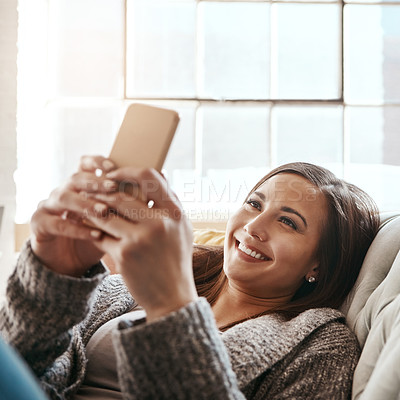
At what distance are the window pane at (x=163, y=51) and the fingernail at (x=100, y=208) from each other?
6.05 ft

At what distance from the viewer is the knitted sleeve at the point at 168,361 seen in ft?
2.43

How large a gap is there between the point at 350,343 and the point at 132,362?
0.56 m

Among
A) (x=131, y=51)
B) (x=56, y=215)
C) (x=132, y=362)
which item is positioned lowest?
(x=132, y=362)

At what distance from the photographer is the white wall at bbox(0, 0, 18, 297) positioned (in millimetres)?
2346

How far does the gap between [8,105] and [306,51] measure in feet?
4.40

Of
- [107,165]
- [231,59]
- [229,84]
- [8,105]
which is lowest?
[107,165]

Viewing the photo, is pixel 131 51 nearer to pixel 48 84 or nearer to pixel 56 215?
pixel 48 84

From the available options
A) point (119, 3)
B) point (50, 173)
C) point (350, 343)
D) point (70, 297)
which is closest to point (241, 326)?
point (350, 343)

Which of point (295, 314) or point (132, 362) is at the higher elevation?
point (132, 362)

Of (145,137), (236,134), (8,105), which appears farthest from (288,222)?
(8,105)

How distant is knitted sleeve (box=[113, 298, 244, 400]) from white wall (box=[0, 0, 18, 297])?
5.70 ft

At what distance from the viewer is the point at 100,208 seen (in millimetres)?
764

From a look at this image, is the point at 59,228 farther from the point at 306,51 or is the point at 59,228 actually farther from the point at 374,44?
the point at 374,44

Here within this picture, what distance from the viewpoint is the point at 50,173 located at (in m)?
2.55
